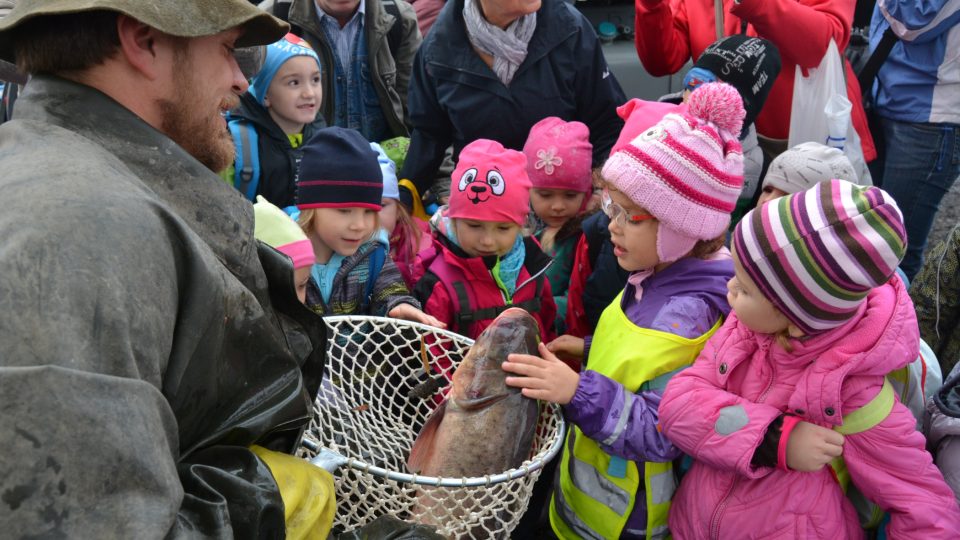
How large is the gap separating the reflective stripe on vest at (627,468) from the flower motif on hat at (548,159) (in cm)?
152

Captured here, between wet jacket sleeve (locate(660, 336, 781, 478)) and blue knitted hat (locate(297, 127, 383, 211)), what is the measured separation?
5.93ft

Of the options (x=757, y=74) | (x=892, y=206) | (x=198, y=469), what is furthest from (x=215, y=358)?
(x=757, y=74)

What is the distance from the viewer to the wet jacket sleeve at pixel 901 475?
238cm

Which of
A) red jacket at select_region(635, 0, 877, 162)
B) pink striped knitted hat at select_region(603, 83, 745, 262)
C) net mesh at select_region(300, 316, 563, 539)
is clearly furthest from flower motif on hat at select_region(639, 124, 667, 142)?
red jacket at select_region(635, 0, 877, 162)

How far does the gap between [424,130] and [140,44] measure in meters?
3.37

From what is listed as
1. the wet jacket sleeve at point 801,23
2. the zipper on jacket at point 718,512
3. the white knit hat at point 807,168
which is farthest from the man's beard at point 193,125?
the wet jacket sleeve at point 801,23

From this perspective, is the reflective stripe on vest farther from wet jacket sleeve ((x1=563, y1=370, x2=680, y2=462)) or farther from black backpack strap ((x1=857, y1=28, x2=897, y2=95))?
black backpack strap ((x1=857, y1=28, x2=897, y2=95))

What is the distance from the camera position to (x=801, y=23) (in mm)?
4508

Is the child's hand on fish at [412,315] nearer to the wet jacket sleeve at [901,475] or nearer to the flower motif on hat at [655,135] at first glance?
the flower motif on hat at [655,135]

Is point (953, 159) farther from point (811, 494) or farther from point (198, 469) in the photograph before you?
point (198, 469)

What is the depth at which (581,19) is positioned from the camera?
4.78m

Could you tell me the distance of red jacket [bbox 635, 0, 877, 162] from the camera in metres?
4.51

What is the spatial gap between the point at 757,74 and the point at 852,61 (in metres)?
1.60

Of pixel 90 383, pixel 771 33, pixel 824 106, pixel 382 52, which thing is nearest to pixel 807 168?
pixel 824 106
